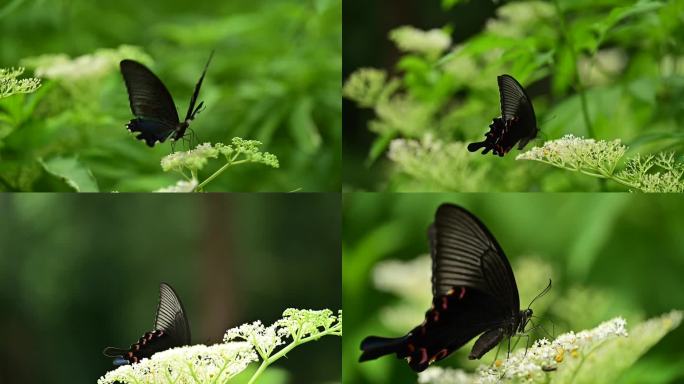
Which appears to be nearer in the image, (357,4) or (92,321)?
(92,321)

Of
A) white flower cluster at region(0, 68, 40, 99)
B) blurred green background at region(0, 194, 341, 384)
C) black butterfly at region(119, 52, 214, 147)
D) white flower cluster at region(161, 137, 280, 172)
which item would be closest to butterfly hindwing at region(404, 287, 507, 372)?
blurred green background at region(0, 194, 341, 384)

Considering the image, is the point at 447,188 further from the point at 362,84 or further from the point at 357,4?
the point at 357,4

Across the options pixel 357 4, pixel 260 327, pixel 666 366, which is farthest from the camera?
pixel 357 4

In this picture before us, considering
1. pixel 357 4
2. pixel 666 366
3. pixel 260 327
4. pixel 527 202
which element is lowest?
pixel 666 366

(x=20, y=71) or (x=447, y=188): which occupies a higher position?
(x=20, y=71)

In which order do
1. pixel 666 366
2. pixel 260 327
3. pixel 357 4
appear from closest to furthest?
1. pixel 260 327
2. pixel 666 366
3. pixel 357 4

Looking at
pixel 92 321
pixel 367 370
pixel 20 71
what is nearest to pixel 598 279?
pixel 367 370
